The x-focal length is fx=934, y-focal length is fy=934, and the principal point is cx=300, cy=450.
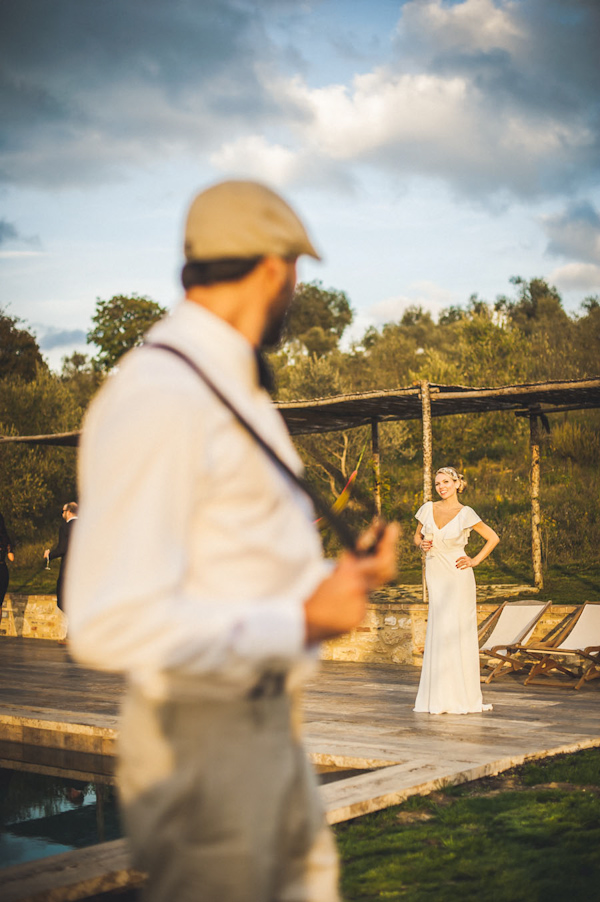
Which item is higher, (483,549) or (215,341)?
(215,341)

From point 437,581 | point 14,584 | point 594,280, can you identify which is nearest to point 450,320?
point 594,280

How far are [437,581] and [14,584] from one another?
13.7 m

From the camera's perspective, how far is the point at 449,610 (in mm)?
8742

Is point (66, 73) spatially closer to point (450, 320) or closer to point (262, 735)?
point (262, 735)

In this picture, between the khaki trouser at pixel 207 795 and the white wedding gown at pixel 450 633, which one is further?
the white wedding gown at pixel 450 633

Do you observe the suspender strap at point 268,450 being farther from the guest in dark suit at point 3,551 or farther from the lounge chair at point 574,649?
the guest in dark suit at point 3,551

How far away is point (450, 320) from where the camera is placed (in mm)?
63094

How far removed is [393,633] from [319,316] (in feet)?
195

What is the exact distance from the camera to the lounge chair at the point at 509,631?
34.4 feet

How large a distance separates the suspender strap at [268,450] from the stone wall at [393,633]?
10325mm

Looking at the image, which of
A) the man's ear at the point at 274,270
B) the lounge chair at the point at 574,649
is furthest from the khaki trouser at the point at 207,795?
the lounge chair at the point at 574,649

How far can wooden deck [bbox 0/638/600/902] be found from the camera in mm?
4090

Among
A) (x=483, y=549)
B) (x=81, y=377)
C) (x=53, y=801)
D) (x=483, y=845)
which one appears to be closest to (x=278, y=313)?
(x=483, y=845)

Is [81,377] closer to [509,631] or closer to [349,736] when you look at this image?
[509,631]
